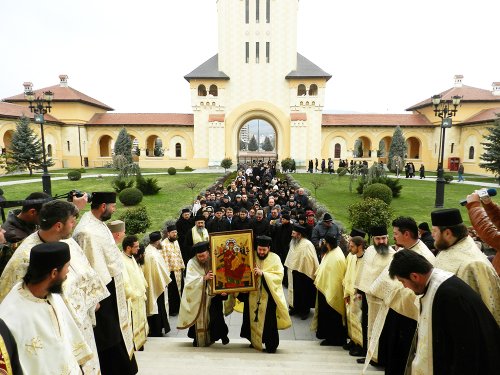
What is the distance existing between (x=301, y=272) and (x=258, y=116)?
32.6 meters

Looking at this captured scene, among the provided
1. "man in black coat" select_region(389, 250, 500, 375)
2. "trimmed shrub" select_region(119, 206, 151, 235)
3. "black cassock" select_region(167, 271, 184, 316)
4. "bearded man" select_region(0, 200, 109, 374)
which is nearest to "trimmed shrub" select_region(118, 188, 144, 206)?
"trimmed shrub" select_region(119, 206, 151, 235)

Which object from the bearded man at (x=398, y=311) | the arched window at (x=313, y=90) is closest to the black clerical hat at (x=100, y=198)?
the bearded man at (x=398, y=311)

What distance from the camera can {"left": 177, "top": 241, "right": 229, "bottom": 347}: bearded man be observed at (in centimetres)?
500

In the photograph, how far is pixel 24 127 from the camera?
29.5 metres

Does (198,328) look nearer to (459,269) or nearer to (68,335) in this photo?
(68,335)

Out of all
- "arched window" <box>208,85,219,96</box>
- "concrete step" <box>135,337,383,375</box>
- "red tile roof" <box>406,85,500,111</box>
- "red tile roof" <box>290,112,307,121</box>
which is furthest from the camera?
"arched window" <box>208,85,219,96</box>

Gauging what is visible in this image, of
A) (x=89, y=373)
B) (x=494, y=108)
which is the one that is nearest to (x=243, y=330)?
(x=89, y=373)

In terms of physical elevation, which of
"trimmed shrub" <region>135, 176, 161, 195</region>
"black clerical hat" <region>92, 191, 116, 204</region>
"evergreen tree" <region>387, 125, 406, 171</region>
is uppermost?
"evergreen tree" <region>387, 125, 406, 171</region>

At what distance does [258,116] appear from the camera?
3781 cm

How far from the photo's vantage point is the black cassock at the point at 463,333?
2510mm

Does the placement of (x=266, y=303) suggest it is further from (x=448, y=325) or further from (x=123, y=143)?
(x=123, y=143)

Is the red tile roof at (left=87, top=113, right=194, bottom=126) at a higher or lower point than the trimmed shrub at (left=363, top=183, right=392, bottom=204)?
higher

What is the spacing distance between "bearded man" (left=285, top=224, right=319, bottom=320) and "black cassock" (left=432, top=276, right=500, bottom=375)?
382 cm

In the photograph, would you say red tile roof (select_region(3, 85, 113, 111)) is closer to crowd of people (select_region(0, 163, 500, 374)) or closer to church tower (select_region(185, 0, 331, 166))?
church tower (select_region(185, 0, 331, 166))
